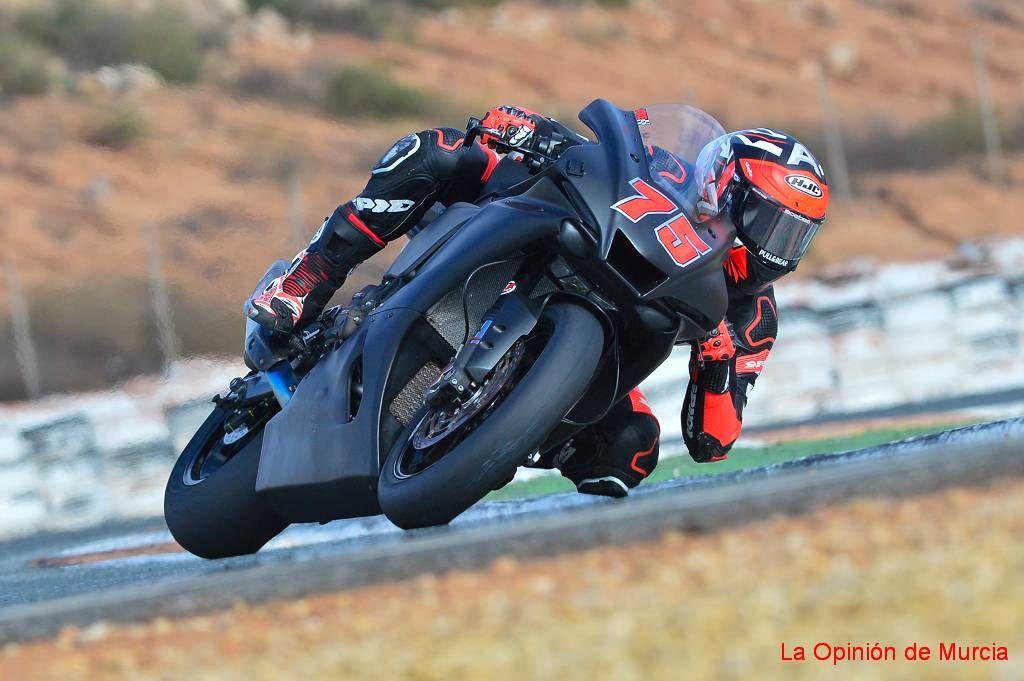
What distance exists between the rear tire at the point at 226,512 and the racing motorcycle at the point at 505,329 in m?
0.38

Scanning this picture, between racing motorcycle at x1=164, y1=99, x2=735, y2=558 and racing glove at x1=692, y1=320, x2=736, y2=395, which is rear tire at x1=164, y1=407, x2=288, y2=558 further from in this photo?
racing glove at x1=692, y1=320, x2=736, y2=395

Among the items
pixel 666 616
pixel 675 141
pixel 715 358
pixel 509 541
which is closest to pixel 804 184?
pixel 675 141

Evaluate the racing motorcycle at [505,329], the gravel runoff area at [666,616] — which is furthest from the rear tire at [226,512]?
the gravel runoff area at [666,616]

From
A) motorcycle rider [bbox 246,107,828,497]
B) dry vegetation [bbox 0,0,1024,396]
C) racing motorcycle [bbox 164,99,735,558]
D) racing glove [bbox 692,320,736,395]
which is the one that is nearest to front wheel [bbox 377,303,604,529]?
racing motorcycle [bbox 164,99,735,558]

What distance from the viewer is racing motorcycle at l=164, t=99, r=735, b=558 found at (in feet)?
13.9

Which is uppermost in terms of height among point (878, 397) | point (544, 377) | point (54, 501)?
point (544, 377)

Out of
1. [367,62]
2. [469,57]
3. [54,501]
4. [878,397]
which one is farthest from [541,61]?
[54,501]

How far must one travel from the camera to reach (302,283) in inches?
210

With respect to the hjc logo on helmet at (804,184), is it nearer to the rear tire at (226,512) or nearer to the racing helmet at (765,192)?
the racing helmet at (765,192)

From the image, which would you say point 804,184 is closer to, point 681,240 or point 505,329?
point 681,240

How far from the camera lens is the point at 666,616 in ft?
9.37

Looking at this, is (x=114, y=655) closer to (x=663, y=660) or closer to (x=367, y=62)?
(x=663, y=660)

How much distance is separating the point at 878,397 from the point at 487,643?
9606 millimetres

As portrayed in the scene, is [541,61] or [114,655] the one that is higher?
[114,655]
